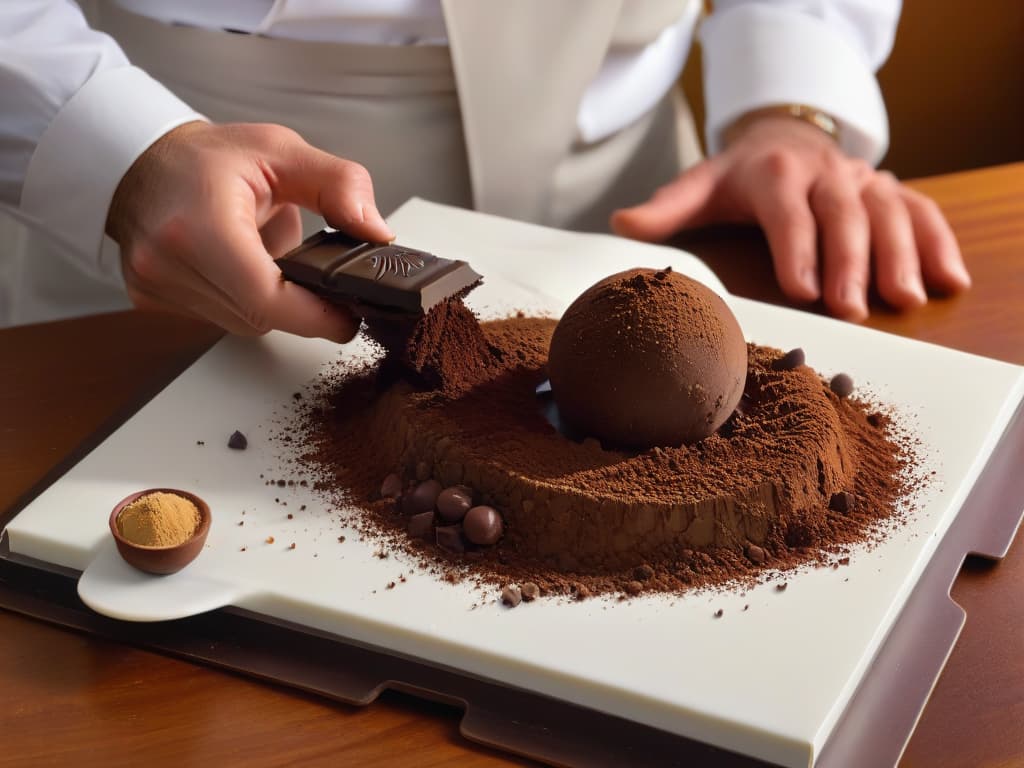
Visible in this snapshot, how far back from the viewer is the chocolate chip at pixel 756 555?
92 centimetres

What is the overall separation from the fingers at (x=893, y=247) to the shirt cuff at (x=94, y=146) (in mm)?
795

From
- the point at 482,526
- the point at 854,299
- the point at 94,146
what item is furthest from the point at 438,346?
the point at 854,299

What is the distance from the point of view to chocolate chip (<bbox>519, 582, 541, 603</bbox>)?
0.88 m

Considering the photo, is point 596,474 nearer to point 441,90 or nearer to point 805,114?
point 441,90

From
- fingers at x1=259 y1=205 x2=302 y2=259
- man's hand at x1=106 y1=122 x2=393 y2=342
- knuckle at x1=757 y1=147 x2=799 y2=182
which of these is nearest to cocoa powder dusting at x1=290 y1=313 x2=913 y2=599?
A: man's hand at x1=106 y1=122 x2=393 y2=342

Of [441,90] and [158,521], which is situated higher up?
[441,90]

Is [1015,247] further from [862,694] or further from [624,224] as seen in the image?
[862,694]

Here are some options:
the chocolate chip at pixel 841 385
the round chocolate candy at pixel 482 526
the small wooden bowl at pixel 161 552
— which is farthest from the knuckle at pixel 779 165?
the small wooden bowl at pixel 161 552

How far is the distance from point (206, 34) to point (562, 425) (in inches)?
29.7

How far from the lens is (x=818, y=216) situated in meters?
1.48

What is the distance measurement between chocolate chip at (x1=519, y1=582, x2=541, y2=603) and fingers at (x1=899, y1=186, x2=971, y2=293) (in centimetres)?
75

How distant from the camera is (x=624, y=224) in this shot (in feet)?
4.84

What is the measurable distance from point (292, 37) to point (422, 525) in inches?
29.8

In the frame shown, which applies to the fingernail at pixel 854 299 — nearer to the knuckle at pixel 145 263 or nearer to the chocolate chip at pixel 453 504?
the chocolate chip at pixel 453 504
